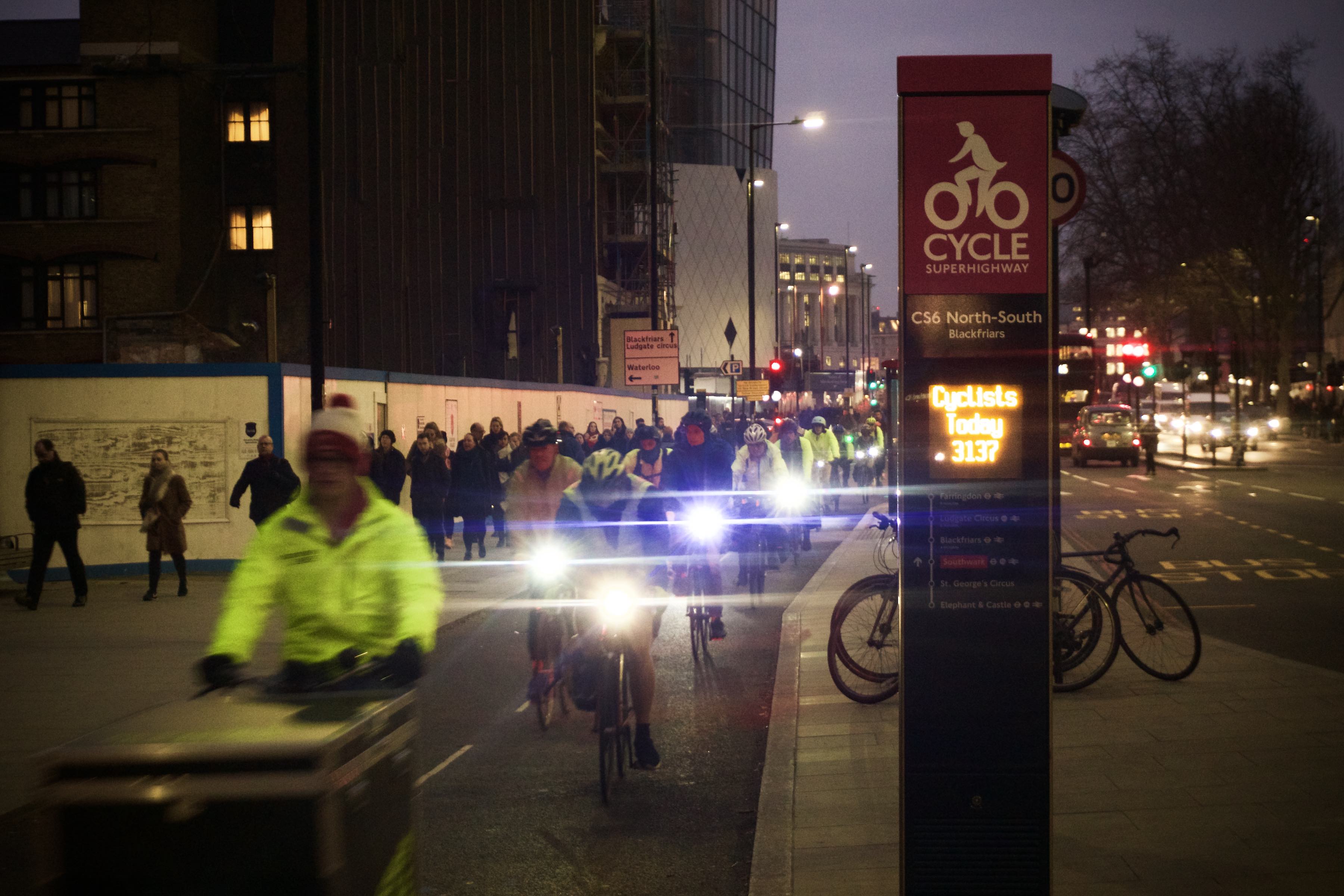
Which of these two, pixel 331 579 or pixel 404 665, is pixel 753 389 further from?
pixel 404 665

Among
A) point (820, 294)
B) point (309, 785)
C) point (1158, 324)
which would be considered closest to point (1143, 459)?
point (1158, 324)

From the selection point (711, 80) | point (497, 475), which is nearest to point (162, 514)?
point (497, 475)

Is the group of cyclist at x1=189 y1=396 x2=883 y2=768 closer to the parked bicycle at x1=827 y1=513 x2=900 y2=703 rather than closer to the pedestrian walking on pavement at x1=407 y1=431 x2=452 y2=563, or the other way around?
the parked bicycle at x1=827 y1=513 x2=900 y2=703

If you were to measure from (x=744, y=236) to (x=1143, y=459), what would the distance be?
128 ft

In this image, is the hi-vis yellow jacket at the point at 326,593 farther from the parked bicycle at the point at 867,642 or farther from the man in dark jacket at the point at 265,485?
the man in dark jacket at the point at 265,485

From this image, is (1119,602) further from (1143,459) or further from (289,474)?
(1143,459)

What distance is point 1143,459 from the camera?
49.7m

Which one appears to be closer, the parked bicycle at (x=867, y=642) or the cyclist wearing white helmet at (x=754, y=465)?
the parked bicycle at (x=867, y=642)

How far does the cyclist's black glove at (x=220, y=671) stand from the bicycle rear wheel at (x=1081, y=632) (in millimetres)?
5791

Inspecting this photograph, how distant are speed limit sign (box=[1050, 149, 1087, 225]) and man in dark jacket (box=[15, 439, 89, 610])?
35.5ft

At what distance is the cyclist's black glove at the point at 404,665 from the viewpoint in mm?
4168

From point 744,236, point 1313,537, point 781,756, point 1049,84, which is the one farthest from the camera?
point 744,236

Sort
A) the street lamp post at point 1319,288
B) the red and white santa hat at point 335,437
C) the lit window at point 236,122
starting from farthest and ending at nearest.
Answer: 1. the street lamp post at point 1319,288
2. the lit window at point 236,122
3. the red and white santa hat at point 335,437

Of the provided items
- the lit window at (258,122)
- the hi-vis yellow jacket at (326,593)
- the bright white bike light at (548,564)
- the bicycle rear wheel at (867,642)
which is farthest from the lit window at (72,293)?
the hi-vis yellow jacket at (326,593)
